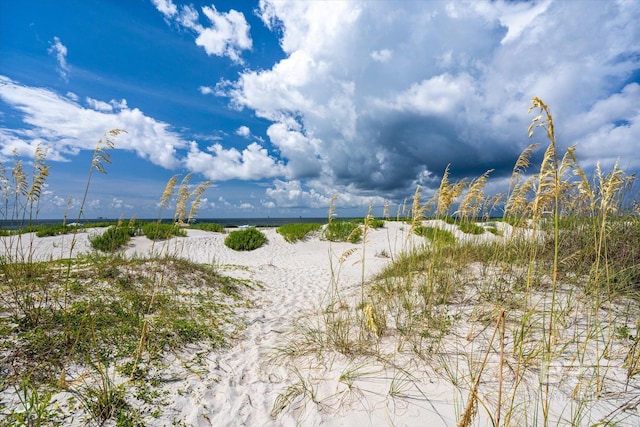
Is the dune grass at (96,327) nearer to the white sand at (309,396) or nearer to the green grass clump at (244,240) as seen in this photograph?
the white sand at (309,396)

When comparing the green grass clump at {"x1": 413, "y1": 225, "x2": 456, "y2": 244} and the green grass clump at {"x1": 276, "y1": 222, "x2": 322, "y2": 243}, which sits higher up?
the green grass clump at {"x1": 413, "y1": 225, "x2": 456, "y2": 244}

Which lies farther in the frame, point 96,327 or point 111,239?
point 111,239

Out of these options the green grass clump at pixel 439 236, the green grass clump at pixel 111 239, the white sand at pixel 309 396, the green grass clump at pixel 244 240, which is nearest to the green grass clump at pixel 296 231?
the green grass clump at pixel 244 240

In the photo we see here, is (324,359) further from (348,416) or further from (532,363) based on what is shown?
(532,363)

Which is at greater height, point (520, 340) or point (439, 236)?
point (439, 236)

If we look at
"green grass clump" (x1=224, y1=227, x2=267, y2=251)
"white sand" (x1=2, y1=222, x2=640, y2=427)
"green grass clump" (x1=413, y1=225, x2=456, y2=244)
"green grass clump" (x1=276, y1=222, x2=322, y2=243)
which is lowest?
"white sand" (x1=2, y1=222, x2=640, y2=427)

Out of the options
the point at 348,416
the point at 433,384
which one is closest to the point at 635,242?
the point at 433,384

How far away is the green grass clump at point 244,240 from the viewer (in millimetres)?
14422

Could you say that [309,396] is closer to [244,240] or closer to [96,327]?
[96,327]

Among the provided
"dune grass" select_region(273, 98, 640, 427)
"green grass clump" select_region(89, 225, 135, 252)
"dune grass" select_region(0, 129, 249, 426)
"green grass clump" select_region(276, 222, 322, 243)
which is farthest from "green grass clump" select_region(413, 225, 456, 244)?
"green grass clump" select_region(89, 225, 135, 252)

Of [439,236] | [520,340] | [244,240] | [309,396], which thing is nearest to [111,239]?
[244,240]

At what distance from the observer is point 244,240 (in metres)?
14.7

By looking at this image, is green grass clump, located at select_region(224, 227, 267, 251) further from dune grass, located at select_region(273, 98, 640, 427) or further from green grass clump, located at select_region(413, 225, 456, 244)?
green grass clump, located at select_region(413, 225, 456, 244)

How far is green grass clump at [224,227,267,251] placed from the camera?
14422 millimetres
